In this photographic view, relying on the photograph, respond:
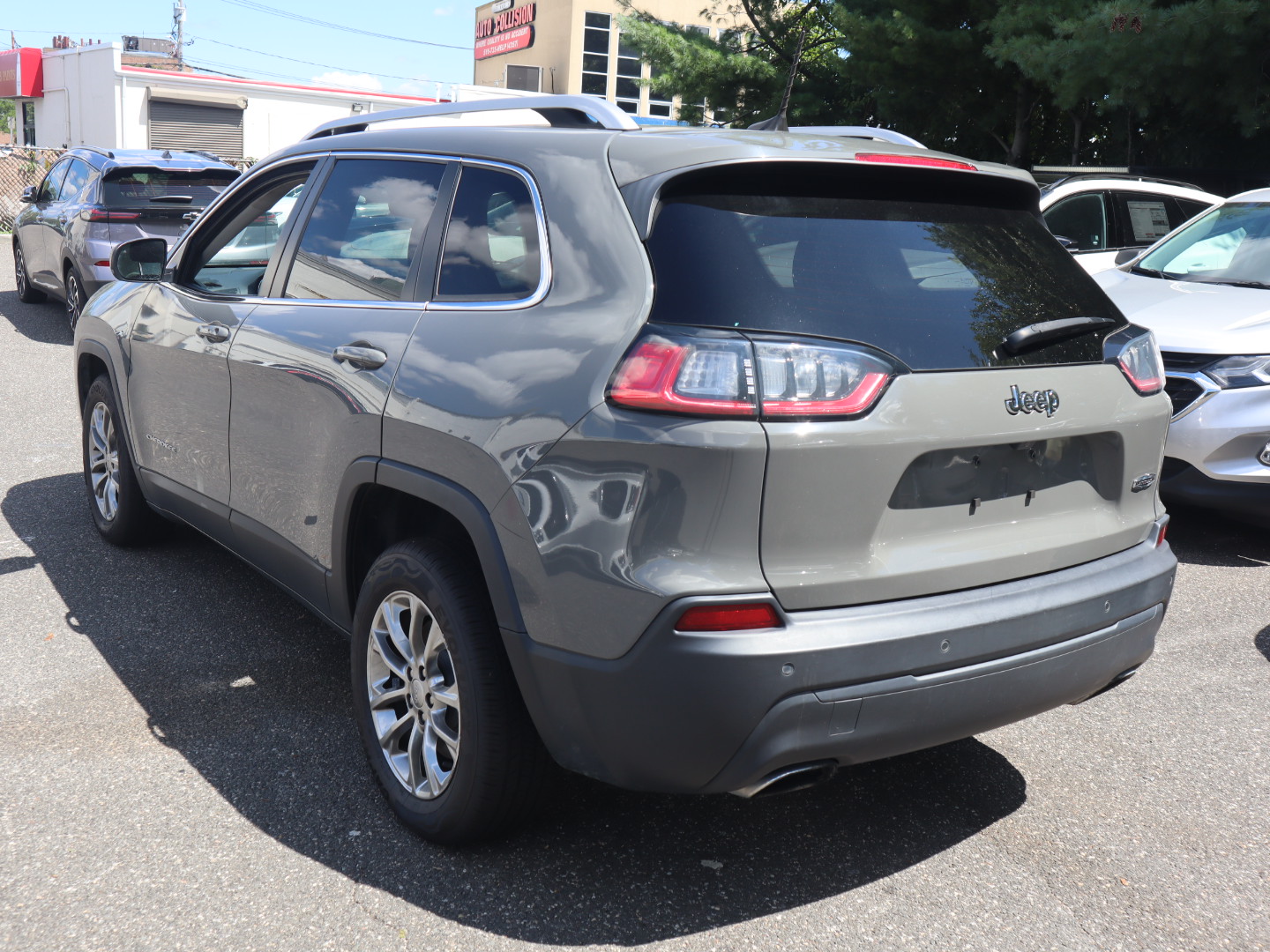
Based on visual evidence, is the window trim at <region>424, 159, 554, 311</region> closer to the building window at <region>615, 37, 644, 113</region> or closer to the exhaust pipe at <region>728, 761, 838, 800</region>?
the exhaust pipe at <region>728, 761, 838, 800</region>

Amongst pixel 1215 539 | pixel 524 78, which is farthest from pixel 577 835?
pixel 524 78

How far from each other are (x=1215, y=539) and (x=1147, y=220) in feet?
15.6

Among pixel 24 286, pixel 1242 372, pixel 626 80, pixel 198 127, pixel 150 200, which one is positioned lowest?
pixel 24 286

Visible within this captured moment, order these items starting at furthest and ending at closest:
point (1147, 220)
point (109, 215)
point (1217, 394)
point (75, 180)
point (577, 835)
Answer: point (75, 180)
point (109, 215)
point (1147, 220)
point (1217, 394)
point (577, 835)

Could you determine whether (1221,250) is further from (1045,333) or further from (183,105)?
(183,105)

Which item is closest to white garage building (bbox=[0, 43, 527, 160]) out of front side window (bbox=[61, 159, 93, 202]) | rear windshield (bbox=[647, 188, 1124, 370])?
front side window (bbox=[61, 159, 93, 202])

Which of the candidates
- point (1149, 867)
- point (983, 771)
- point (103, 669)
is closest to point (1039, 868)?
point (1149, 867)

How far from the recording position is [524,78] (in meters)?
49.6

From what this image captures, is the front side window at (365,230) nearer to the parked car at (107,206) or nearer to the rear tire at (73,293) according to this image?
the parked car at (107,206)

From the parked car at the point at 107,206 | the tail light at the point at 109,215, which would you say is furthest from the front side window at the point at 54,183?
the tail light at the point at 109,215

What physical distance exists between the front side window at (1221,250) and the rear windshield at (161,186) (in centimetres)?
790

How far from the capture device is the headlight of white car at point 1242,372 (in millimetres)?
5605

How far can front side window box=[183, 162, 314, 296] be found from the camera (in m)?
3.90

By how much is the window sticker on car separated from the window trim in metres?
8.32
